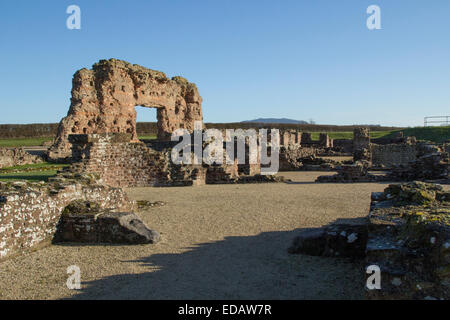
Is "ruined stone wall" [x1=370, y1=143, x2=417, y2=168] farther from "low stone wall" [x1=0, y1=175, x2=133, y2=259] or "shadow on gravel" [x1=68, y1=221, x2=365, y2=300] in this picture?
"low stone wall" [x1=0, y1=175, x2=133, y2=259]

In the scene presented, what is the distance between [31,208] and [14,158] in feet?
55.0

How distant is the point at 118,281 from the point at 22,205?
225 cm

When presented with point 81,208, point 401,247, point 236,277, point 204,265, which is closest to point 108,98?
point 81,208

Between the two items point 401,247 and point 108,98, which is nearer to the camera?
point 401,247

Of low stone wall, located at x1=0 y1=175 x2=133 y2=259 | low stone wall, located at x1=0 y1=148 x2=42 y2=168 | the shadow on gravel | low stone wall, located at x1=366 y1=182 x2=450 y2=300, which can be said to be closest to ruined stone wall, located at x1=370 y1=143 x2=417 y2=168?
the shadow on gravel

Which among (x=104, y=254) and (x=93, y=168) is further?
(x=93, y=168)

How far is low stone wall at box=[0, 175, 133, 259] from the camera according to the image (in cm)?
510

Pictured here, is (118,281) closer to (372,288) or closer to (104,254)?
(104,254)

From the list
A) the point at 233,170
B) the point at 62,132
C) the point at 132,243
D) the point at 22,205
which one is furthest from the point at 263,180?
the point at 62,132

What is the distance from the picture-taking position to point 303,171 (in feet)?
62.4

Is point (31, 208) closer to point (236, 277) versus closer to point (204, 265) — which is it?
point (204, 265)

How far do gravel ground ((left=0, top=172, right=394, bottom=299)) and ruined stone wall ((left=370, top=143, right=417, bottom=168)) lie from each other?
17567 mm

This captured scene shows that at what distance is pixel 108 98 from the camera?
768 inches
